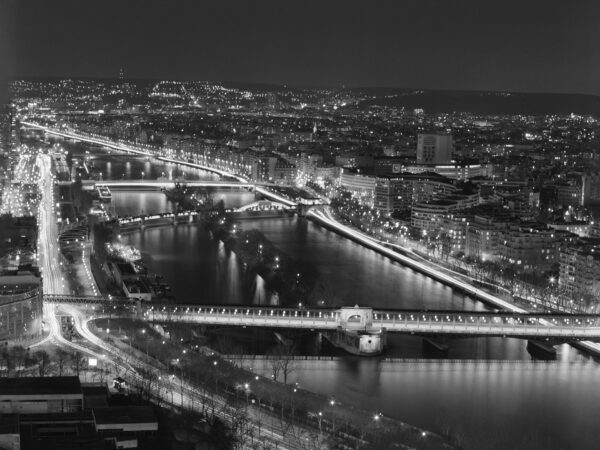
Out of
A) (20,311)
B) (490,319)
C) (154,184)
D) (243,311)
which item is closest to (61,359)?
(20,311)

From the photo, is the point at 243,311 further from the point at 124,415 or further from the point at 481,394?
the point at 124,415

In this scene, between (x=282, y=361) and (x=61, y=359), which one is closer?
(x=61, y=359)

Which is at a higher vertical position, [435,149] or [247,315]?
[435,149]

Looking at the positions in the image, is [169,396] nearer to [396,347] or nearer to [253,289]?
[396,347]

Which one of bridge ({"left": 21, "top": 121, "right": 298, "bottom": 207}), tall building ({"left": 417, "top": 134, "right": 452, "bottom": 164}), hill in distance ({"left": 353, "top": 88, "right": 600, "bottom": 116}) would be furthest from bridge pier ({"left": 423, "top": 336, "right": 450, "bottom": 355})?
hill in distance ({"left": 353, "top": 88, "right": 600, "bottom": 116})

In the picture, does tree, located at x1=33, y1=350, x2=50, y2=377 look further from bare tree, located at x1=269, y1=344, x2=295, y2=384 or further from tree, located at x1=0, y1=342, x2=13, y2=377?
→ bare tree, located at x1=269, y1=344, x2=295, y2=384

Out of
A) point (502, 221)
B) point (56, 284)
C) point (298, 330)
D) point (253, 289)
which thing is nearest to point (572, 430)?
point (298, 330)

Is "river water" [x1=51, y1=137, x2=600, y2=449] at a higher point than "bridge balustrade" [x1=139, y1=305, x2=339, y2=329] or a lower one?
lower
